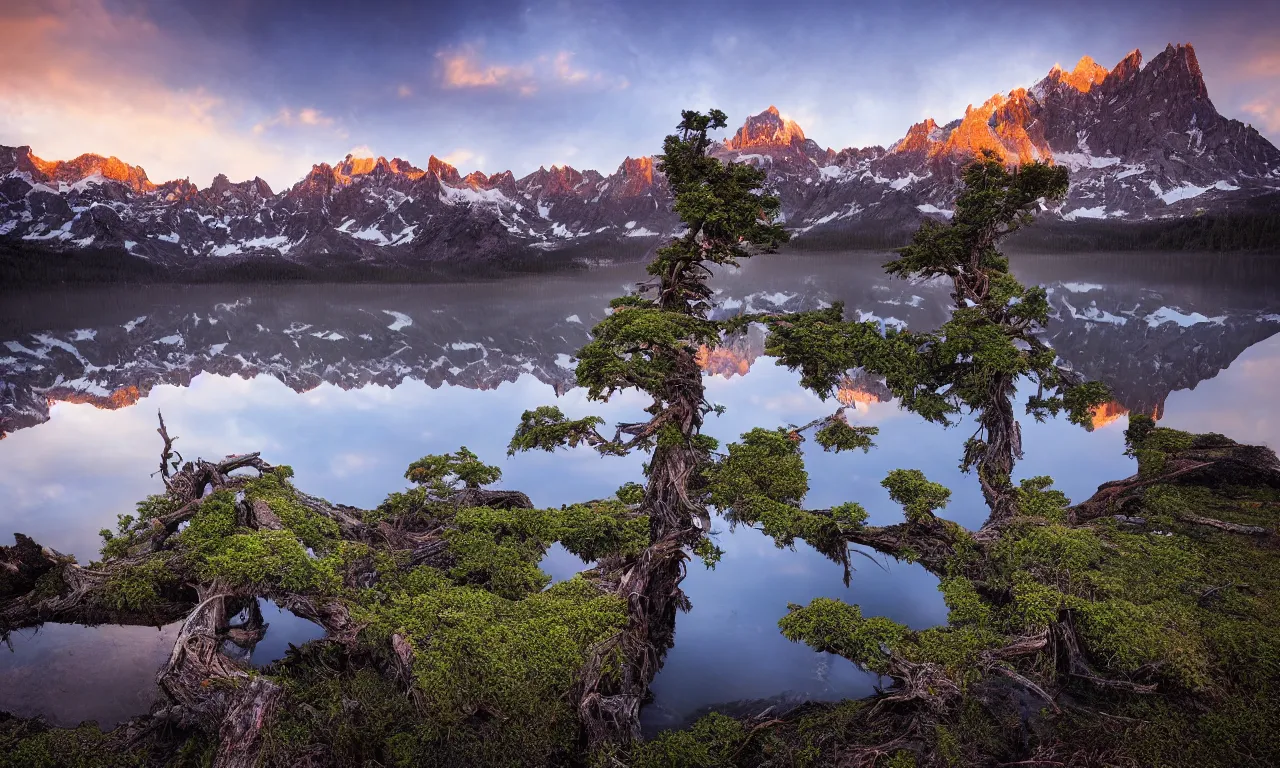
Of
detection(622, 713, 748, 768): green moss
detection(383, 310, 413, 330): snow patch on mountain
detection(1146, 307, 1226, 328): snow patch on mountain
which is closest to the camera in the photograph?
detection(622, 713, 748, 768): green moss

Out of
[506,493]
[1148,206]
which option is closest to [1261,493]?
[506,493]

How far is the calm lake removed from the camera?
10.2 metres

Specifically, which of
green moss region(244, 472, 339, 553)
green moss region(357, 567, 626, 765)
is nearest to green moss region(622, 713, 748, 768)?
green moss region(357, 567, 626, 765)

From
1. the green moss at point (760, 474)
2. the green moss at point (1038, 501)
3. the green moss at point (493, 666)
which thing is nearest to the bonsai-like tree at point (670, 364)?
the green moss at point (760, 474)

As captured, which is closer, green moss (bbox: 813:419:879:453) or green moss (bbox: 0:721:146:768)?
green moss (bbox: 0:721:146:768)

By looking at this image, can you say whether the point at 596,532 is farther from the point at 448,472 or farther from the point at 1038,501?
the point at 1038,501

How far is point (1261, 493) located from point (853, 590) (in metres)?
7.04

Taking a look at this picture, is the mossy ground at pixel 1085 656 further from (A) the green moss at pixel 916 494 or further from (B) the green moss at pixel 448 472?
(B) the green moss at pixel 448 472

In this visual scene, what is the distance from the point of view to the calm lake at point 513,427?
10.2 m

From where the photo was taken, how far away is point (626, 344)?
917cm

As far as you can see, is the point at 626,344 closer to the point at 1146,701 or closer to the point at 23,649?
the point at 1146,701

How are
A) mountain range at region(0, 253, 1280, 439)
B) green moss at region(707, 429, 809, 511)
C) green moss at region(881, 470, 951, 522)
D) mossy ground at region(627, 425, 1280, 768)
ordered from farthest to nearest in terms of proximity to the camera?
1. mountain range at region(0, 253, 1280, 439)
2. green moss at region(707, 429, 809, 511)
3. green moss at region(881, 470, 951, 522)
4. mossy ground at region(627, 425, 1280, 768)

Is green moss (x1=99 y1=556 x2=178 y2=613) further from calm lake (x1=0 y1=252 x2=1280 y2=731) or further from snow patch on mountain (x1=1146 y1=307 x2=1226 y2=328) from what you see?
snow patch on mountain (x1=1146 y1=307 x2=1226 y2=328)

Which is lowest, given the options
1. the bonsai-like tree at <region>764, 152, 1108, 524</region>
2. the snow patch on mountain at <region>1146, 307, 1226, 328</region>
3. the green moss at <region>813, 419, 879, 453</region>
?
the green moss at <region>813, 419, 879, 453</region>
